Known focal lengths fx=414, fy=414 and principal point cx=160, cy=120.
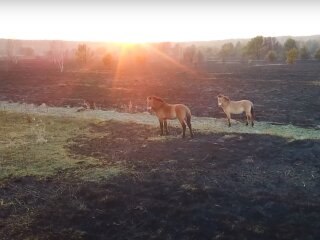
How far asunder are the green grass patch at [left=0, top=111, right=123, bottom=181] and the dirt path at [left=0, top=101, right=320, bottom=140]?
6.40ft

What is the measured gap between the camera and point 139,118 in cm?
2012

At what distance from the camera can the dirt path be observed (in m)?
16.7

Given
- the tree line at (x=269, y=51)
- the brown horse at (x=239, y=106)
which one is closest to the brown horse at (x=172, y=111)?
the brown horse at (x=239, y=106)

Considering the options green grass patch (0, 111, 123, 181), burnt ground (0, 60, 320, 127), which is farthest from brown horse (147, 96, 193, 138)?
burnt ground (0, 60, 320, 127)

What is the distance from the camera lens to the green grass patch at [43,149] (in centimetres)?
1170

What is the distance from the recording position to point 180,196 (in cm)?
984

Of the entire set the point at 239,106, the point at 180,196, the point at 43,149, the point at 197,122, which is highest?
the point at 239,106

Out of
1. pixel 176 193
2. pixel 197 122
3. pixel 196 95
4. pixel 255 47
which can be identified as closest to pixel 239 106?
pixel 197 122

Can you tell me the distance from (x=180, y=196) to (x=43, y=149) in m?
6.06

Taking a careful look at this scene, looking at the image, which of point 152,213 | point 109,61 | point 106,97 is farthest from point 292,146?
point 109,61

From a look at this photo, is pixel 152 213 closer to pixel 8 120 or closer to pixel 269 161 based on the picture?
pixel 269 161

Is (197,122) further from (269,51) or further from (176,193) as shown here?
(269,51)

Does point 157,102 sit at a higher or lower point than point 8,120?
higher

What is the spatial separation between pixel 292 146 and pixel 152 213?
22.8 ft
